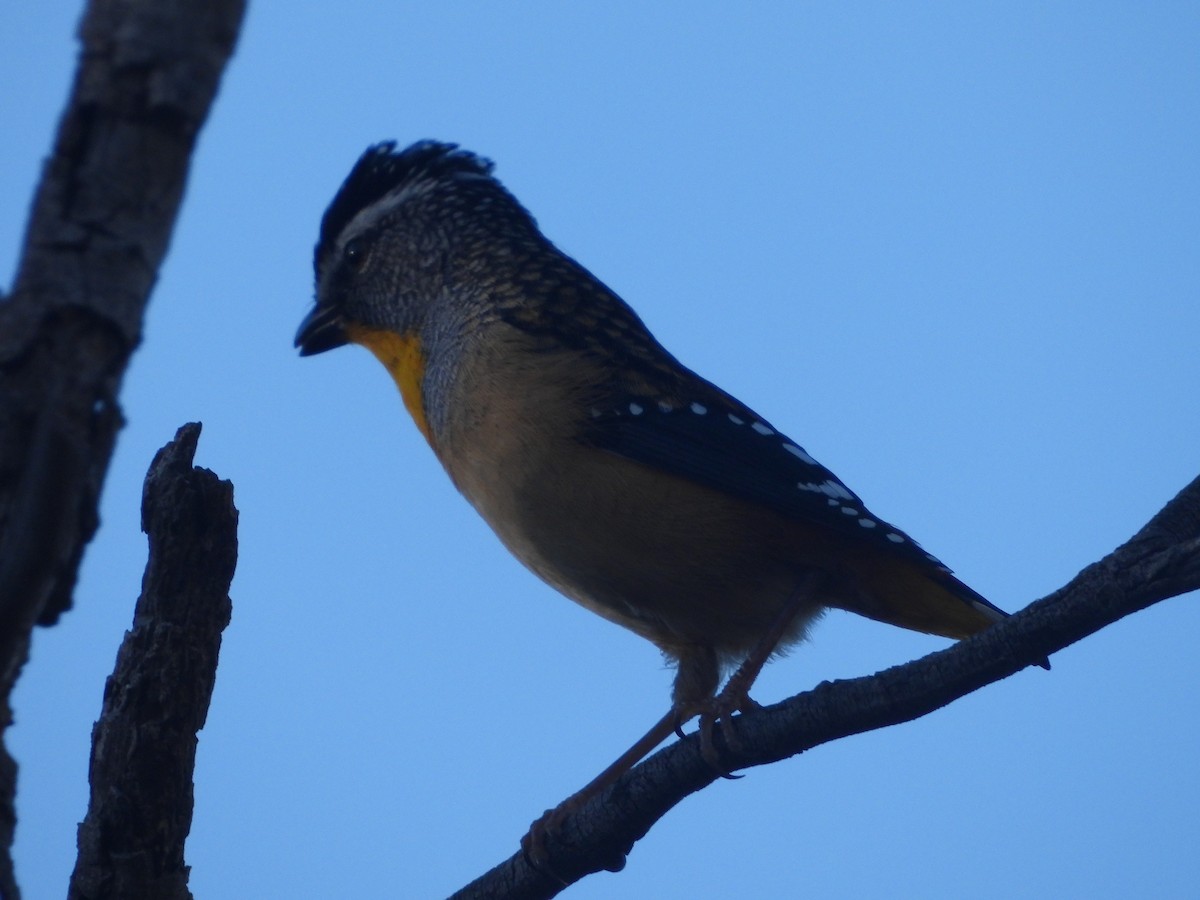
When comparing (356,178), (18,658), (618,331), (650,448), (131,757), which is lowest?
(18,658)

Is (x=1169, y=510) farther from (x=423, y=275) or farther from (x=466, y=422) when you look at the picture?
(x=423, y=275)

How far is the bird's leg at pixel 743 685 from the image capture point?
13.8 feet

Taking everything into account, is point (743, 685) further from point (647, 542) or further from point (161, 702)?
point (161, 702)

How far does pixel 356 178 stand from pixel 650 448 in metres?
2.58

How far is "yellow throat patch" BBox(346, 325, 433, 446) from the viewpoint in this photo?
19.1ft

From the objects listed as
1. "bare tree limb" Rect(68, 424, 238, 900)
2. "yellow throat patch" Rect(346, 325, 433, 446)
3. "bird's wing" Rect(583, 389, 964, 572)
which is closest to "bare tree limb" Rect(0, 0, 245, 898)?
"bare tree limb" Rect(68, 424, 238, 900)

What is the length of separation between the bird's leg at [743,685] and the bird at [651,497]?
0.01 meters

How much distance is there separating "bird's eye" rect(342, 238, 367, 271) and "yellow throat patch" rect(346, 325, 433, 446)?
0.33 m

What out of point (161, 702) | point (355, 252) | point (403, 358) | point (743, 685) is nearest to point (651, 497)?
point (743, 685)

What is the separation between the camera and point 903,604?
5.20m

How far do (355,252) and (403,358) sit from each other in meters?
0.77

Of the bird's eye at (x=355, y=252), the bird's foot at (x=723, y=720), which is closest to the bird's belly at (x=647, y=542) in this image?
the bird's foot at (x=723, y=720)

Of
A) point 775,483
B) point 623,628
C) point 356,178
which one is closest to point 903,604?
point 775,483

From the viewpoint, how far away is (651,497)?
4.98 metres
